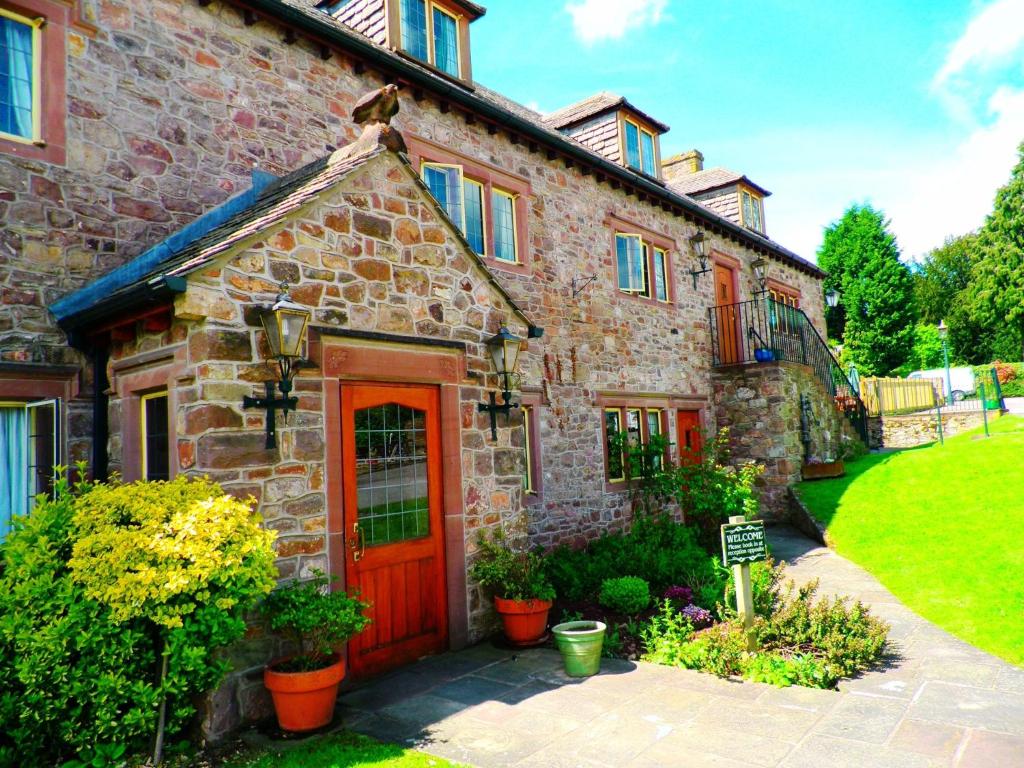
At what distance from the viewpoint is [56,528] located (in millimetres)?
4578

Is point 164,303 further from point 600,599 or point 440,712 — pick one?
point 600,599

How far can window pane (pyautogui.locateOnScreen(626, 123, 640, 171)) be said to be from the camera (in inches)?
557

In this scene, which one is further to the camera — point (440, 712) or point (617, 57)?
point (617, 57)

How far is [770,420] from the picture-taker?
1436cm

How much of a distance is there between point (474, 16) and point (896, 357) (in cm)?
3314

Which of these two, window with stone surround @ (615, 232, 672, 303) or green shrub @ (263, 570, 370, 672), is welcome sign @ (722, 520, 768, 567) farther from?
window with stone surround @ (615, 232, 672, 303)

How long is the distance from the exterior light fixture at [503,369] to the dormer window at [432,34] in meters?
5.13

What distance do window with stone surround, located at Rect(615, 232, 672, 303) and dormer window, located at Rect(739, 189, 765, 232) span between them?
20.7 feet

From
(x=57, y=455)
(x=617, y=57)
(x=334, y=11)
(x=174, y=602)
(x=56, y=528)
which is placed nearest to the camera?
(x=174, y=602)

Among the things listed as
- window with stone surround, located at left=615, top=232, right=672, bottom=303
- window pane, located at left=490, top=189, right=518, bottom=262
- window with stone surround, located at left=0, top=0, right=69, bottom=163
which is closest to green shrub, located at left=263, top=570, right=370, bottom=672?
window with stone surround, located at left=0, top=0, right=69, bottom=163

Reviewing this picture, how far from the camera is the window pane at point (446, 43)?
1023 centimetres

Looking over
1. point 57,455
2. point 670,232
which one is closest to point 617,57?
point 670,232

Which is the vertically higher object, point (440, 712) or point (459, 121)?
point (459, 121)

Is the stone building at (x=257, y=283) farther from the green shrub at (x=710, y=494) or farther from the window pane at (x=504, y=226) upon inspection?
the green shrub at (x=710, y=494)
